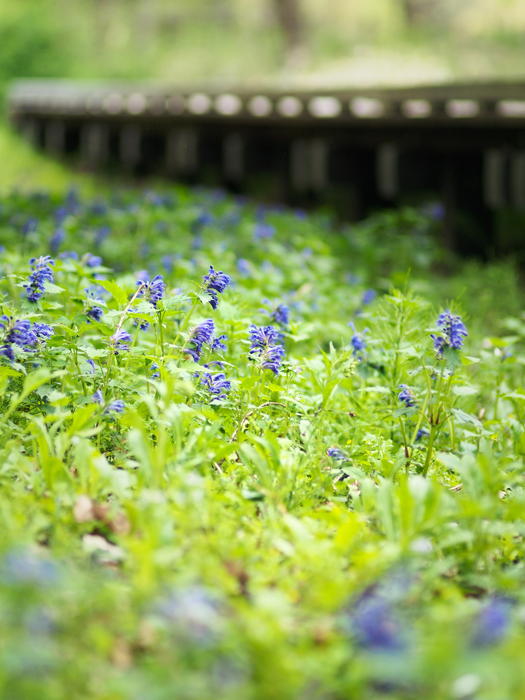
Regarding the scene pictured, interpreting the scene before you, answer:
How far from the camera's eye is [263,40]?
81.5ft

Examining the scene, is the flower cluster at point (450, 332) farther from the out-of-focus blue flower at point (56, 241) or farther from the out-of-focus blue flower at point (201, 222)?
the out-of-focus blue flower at point (201, 222)

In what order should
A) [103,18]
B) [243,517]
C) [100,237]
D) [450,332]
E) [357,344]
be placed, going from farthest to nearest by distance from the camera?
1. [103,18]
2. [100,237]
3. [357,344]
4. [450,332]
5. [243,517]

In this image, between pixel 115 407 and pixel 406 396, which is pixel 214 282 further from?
pixel 406 396

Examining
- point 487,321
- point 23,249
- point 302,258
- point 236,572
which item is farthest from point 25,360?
point 487,321

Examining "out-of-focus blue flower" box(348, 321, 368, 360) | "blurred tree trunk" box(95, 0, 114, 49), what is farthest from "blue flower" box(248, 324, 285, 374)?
"blurred tree trunk" box(95, 0, 114, 49)

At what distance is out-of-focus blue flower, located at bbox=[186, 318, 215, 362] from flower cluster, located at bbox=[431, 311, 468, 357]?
0.70m

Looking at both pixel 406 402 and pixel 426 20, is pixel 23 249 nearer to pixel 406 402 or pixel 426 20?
pixel 406 402

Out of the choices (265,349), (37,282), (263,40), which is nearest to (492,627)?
(265,349)

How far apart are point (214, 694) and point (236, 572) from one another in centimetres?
43

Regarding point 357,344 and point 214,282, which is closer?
point 214,282

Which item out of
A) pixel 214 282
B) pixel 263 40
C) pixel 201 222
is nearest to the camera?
pixel 214 282

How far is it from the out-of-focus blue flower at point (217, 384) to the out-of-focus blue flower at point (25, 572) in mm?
1072

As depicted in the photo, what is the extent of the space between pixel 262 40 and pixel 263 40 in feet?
0.17

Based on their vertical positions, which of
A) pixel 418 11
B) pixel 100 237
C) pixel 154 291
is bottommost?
pixel 418 11
